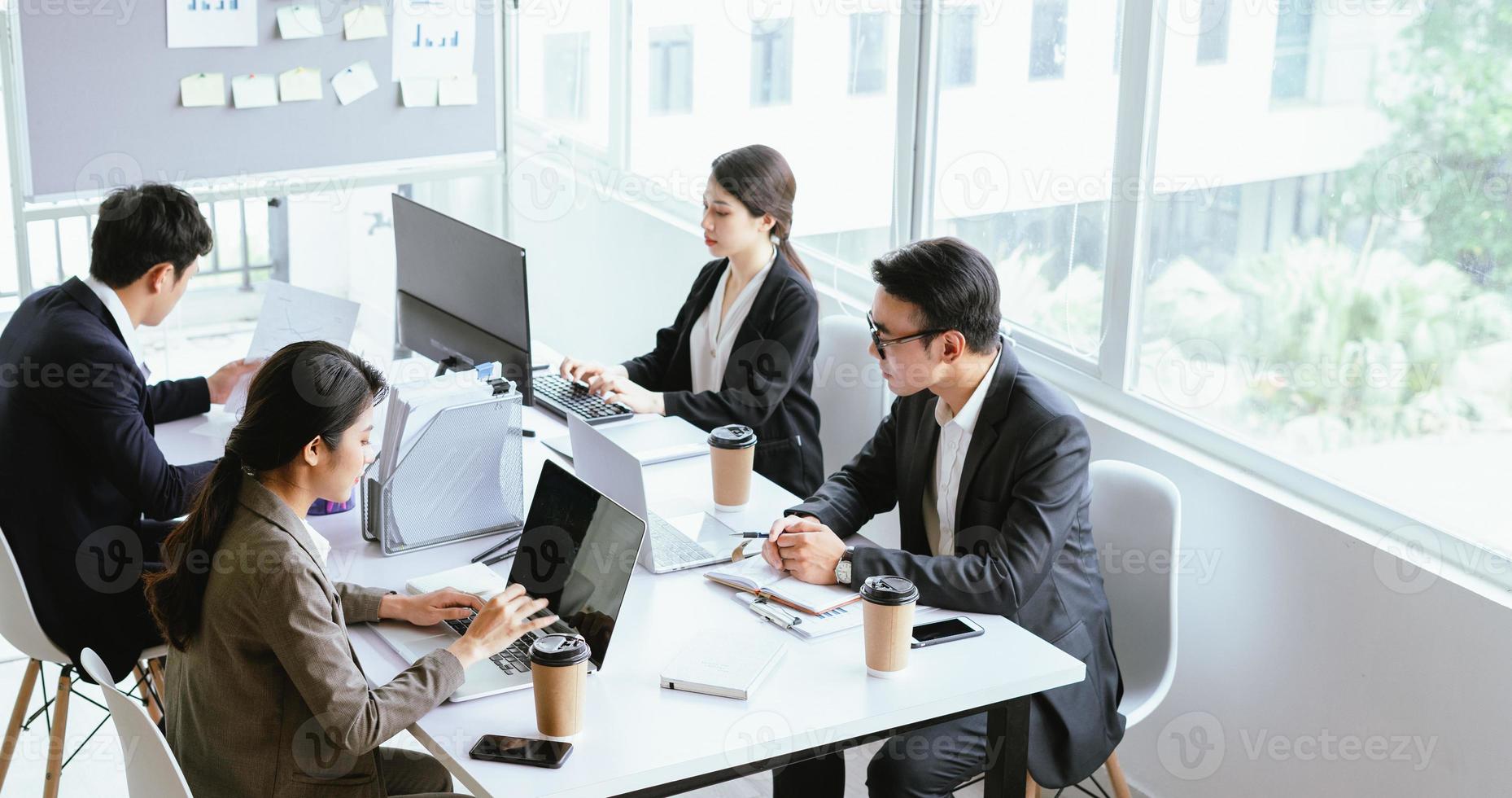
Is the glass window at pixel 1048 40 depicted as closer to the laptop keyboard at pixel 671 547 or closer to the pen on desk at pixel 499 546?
the laptop keyboard at pixel 671 547

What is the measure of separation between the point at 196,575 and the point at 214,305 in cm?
438

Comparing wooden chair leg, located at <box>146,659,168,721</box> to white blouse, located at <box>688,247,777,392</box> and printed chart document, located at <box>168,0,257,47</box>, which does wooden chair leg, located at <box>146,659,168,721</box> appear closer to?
white blouse, located at <box>688,247,777,392</box>

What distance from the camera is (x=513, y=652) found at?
2062mm

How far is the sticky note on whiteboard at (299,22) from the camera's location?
371cm

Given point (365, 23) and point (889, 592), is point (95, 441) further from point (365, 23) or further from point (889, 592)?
point (365, 23)

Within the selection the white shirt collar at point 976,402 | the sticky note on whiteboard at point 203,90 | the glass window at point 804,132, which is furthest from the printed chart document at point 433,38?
the white shirt collar at point 976,402

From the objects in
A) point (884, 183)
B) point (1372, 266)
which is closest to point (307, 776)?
point (1372, 266)

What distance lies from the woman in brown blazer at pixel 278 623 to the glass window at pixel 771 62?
259cm

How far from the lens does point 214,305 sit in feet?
19.3

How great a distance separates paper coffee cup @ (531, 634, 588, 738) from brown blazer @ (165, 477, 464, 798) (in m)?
0.15

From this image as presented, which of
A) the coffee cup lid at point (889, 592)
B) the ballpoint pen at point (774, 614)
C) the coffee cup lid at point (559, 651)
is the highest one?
the coffee cup lid at point (889, 592)

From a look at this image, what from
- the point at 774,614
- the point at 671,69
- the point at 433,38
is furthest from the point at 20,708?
the point at 671,69

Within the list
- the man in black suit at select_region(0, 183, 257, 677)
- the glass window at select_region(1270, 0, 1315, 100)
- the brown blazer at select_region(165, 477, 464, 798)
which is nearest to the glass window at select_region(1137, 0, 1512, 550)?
the glass window at select_region(1270, 0, 1315, 100)

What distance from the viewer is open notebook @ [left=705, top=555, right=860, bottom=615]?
7.25 ft
